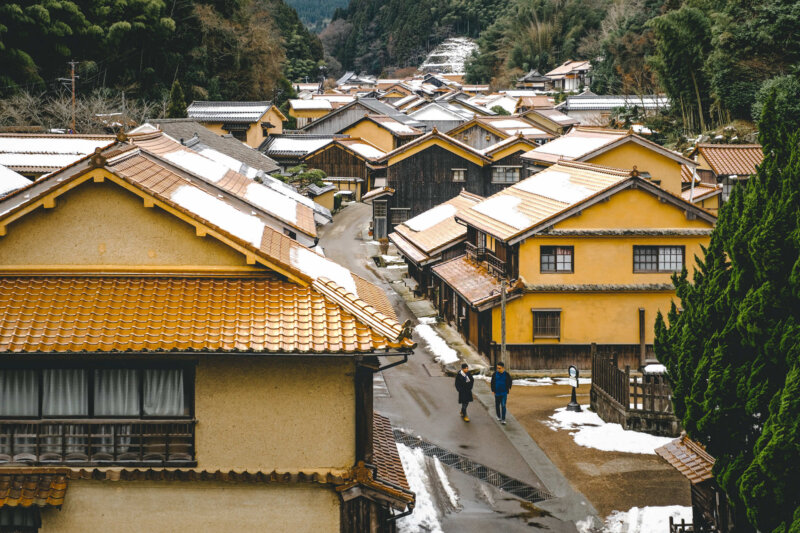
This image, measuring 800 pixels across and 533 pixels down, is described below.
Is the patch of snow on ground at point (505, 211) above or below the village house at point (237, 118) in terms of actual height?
below

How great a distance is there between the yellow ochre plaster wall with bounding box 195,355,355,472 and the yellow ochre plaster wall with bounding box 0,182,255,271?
5.03 ft

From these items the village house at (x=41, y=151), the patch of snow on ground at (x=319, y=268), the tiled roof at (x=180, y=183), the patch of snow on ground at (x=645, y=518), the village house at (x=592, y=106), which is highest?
the village house at (x=592, y=106)

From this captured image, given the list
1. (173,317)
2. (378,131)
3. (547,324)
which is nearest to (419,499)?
(173,317)

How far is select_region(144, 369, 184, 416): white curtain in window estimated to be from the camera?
1064cm

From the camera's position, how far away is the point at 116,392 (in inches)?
418

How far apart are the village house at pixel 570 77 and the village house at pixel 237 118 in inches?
2009

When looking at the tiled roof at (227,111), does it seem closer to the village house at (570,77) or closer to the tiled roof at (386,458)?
the village house at (570,77)

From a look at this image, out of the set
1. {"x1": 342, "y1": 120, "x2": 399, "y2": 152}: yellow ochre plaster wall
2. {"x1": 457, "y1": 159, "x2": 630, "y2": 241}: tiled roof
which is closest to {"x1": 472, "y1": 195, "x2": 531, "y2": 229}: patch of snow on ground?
{"x1": 457, "y1": 159, "x2": 630, "y2": 241}: tiled roof

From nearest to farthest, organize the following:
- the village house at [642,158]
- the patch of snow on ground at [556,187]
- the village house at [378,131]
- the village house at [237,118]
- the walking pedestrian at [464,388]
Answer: the walking pedestrian at [464,388] → the patch of snow on ground at [556,187] → the village house at [642,158] → the village house at [237,118] → the village house at [378,131]

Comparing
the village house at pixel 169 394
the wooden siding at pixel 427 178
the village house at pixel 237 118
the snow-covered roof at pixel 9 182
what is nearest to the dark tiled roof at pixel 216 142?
the wooden siding at pixel 427 178

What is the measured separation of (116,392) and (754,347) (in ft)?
26.4

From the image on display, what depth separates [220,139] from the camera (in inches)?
1566

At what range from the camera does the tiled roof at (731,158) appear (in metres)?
35.9

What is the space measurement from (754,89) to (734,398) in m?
38.8
